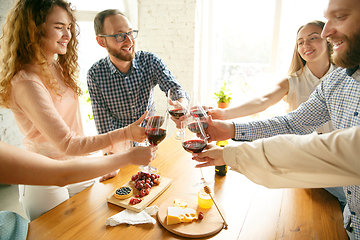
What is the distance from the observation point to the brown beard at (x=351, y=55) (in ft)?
3.65

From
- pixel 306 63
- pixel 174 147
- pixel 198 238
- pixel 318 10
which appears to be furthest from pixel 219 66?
Result: pixel 198 238

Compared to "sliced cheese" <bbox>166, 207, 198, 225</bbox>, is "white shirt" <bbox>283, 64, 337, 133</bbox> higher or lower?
higher

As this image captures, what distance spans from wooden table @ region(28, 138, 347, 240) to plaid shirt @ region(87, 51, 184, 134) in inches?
35.1

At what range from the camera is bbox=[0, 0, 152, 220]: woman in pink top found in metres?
1.27

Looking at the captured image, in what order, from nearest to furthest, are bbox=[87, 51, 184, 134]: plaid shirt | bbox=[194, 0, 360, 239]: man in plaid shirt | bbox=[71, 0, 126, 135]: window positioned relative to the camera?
bbox=[194, 0, 360, 239]: man in plaid shirt, bbox=[87, 51, 184, 134]: plaid shirt, bbox=[71, 0, 126, 135]: window

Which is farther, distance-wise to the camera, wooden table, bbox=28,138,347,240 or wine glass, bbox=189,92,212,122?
wine glass, bbox=189,92,212,122

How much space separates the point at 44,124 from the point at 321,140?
132 centimetres

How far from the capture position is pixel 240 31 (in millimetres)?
3785

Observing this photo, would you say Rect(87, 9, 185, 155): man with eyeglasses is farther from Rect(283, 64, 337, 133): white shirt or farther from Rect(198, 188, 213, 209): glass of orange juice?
Rect(198, 188, 213, 209): glass of orange juice

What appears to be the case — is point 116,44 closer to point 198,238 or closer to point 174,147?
point 174,147

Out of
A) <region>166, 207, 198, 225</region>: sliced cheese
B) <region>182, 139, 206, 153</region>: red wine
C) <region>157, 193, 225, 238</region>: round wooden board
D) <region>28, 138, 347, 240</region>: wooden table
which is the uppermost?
<region>182, 139, 206, 153</region>: red wine

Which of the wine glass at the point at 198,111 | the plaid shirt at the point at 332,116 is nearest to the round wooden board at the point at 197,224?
the wine glass at the point at 198,111

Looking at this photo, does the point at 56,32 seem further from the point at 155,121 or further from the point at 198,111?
the point at 198,111

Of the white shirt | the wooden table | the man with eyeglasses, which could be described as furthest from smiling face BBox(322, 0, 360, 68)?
the man with eyeglasses
